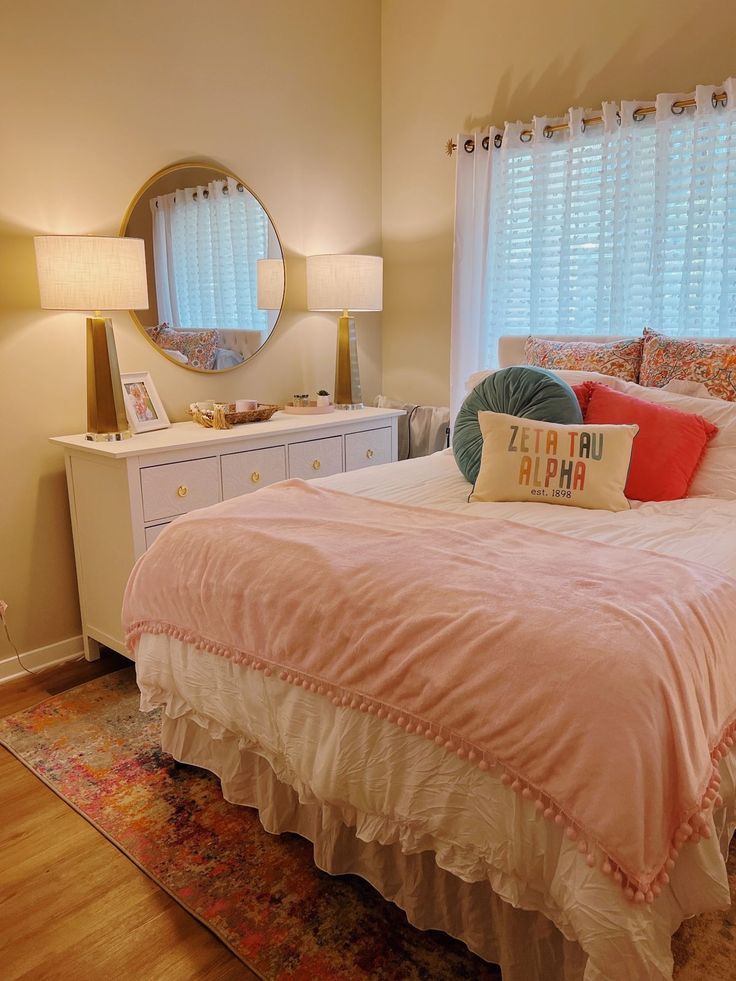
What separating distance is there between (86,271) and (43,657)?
56.3 inches

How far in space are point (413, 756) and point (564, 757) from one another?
1.02 ft

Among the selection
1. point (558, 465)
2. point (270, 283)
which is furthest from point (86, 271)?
point (558, 465)

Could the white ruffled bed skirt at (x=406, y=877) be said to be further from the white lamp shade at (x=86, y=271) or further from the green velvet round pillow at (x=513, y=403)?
the white lamp shade at (x=86, y=271)

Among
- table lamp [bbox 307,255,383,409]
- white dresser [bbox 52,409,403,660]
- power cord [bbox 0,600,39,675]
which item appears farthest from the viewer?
table lamp [bbox 307,255,383,409]

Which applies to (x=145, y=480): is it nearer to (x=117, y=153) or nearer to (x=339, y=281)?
(x=117, y=153)

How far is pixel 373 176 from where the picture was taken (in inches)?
156

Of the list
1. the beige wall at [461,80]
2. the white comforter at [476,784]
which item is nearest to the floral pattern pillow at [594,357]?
the white comforter at [476,784]

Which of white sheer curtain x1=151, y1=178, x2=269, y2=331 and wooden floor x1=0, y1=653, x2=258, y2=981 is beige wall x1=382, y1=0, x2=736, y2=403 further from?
wooden floor x1=0, y1=653, x2=258, y2=981

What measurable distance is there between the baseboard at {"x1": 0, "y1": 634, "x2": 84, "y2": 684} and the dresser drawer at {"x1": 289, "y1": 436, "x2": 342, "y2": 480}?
107cm

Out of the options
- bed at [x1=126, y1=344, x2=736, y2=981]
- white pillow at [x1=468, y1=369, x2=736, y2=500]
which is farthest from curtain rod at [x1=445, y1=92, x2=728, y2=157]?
bed at [x1=126, y1=344, x2=736, y2=981]

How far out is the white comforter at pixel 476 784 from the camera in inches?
45.2

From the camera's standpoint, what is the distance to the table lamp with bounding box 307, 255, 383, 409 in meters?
3.46

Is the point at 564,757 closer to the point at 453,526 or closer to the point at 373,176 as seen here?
the point at 453,526

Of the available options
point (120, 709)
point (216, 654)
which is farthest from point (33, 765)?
point (216, 654)
